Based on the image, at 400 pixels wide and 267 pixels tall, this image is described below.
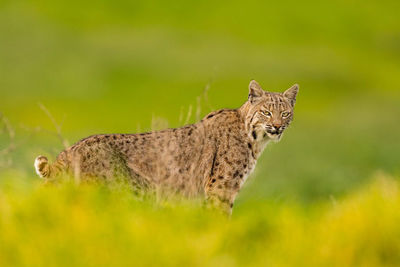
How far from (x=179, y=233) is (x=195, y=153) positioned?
3955 millimetres

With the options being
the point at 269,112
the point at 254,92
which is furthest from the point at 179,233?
the point at 254,92

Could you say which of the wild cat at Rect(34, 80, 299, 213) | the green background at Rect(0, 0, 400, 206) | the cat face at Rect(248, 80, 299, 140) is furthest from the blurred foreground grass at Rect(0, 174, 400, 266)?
the green background at Rect(0, 0, 400, 206)

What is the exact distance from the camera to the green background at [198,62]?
44.0 metres

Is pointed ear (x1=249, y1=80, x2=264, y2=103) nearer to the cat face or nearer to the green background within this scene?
the cat face

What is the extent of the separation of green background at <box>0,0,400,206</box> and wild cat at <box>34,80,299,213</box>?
20061mm

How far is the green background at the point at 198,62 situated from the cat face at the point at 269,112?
65.6 feet

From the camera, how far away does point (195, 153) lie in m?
9.15

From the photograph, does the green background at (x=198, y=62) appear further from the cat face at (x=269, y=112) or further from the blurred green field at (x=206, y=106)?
the cat face at (x=269, y=112)

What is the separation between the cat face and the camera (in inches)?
367

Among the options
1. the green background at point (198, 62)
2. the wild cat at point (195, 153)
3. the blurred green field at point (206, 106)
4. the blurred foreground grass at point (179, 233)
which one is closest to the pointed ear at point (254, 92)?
the wild cat at point (195, 153)

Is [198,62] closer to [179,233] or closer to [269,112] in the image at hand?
[269,112]

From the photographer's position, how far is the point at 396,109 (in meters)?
45.2

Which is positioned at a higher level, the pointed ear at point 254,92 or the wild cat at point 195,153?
the pointed ear at point 254,92

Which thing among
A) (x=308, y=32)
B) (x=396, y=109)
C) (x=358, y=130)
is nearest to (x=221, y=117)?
(x=358, y=130)
